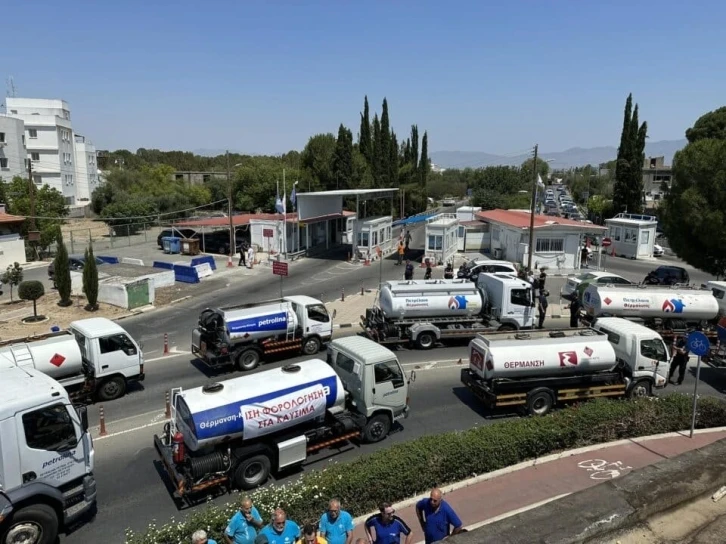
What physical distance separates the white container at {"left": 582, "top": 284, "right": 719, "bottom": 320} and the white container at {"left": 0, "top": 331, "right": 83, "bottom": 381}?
62.0 feet

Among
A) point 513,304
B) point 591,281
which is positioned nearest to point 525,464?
point 513,304

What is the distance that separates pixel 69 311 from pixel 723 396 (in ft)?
89.2

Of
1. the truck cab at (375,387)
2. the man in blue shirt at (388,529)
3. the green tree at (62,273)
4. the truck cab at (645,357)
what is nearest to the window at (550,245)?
the truck cab at (645,357)

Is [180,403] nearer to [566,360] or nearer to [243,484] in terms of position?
[243,484]

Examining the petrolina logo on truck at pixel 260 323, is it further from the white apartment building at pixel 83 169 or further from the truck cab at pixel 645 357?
the white apartment building at pixel 83 169

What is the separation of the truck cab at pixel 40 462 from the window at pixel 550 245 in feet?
113

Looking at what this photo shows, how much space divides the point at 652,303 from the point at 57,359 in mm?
21268

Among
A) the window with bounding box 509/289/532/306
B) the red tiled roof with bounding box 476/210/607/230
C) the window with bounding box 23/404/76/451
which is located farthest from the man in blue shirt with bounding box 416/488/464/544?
the red tiled roof with bounding box 476/210/607/230

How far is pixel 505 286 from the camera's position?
2139 centimetres

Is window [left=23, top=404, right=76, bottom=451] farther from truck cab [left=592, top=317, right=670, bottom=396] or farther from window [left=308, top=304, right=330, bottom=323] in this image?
truck cab [left=592, top=317, right=670, bottom=396]

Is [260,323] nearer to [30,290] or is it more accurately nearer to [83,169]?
[30,290]

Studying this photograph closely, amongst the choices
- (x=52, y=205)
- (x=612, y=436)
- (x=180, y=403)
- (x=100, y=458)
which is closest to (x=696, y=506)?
(x=612, y=436)

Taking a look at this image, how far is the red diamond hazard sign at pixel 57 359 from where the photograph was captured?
14.6 m

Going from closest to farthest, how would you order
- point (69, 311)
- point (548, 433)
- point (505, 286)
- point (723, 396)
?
point (548, 433), point (723, 396), point (505, 286), point (69, 311)
